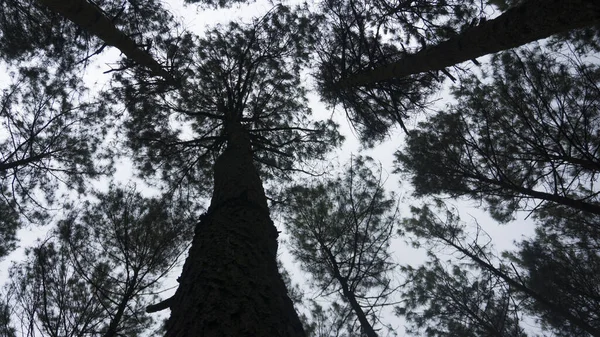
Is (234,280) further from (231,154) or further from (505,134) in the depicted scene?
(505,134)

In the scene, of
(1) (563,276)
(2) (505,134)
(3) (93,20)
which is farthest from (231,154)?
(1) (563,276)

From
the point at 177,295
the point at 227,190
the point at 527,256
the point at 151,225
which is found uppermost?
the point at 527,256

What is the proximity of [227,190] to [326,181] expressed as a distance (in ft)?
13.6

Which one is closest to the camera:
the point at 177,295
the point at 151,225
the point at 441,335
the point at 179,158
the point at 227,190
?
the point at 177,295

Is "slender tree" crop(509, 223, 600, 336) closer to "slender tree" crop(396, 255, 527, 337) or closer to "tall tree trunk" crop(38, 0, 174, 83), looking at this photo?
"slender tree" crop(396, 255, 527, 337)

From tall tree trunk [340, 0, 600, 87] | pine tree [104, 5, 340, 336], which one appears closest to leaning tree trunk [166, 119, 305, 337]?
pine tree [104, 5, 340, 336]

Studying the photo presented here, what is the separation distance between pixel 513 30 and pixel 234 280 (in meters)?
2.64

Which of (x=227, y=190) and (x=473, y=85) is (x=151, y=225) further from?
(x=473, y=85)

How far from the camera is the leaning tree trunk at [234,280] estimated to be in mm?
1486

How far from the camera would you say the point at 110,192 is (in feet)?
20.8

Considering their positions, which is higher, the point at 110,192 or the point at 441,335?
the point at 110,192

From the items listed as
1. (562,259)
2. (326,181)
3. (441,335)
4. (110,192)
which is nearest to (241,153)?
(326,181)

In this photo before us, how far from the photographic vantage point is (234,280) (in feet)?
5.85

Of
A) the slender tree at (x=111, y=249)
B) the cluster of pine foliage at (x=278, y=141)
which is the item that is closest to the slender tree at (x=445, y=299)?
the cluster of pine foliage at (x=278, y=141)
